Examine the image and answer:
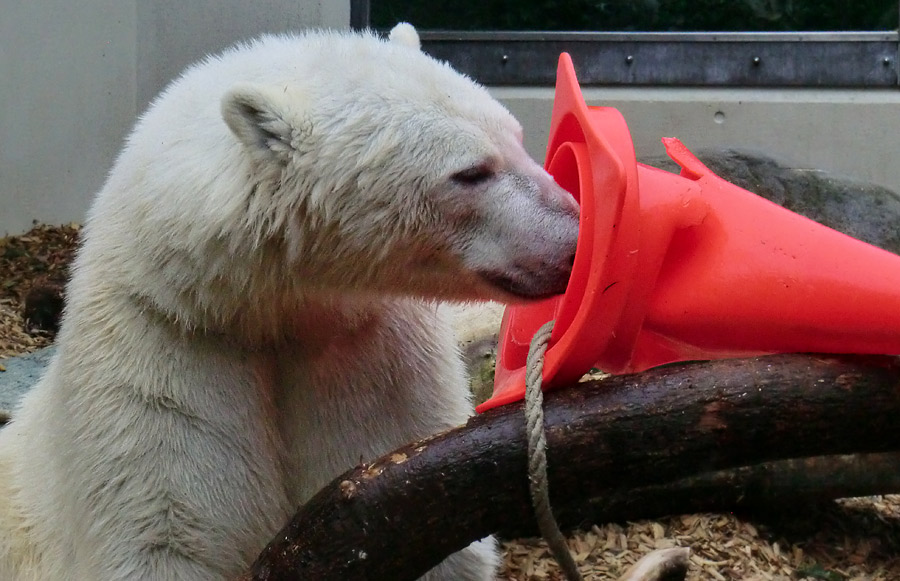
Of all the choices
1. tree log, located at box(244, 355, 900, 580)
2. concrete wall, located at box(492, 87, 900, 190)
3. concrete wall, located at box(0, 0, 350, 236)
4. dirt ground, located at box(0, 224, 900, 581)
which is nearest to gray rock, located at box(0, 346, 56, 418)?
concrete wall, located at box(0, 0, 350, 236)

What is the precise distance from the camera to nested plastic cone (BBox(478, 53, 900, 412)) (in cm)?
164

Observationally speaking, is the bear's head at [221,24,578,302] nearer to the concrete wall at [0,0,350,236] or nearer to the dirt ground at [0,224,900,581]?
the dirt ground at [0,224,900,581]

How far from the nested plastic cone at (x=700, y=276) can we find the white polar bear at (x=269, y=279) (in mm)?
241

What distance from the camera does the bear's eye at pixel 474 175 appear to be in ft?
6.60

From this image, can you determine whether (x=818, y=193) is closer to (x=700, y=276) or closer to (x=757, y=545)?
(x=757, y=545)

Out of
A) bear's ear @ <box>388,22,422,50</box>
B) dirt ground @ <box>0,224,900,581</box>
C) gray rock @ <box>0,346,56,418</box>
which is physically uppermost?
bear's ear @ <box>388,22,422,50</box>

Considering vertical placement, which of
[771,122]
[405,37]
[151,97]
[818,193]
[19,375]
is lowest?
[19,375]

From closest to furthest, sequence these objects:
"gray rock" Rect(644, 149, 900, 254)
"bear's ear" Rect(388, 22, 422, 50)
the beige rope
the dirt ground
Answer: the beige rope → "bear's ear" Rect(388, 22, 422, 50) → the dirt ground → "gray rock" Rect(644, 149, 900, 254)

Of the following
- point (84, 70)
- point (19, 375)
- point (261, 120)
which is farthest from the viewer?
point (84, 70)

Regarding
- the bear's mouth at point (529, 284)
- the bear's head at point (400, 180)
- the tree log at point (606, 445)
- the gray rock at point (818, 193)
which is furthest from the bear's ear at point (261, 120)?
the gray rock at point (818, 193)

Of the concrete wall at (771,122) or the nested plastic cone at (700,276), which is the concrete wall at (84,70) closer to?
the concrete wall at (771,122)

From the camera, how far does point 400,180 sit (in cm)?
203

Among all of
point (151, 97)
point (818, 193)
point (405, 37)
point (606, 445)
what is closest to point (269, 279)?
point (405, 37)

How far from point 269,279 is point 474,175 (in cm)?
55
